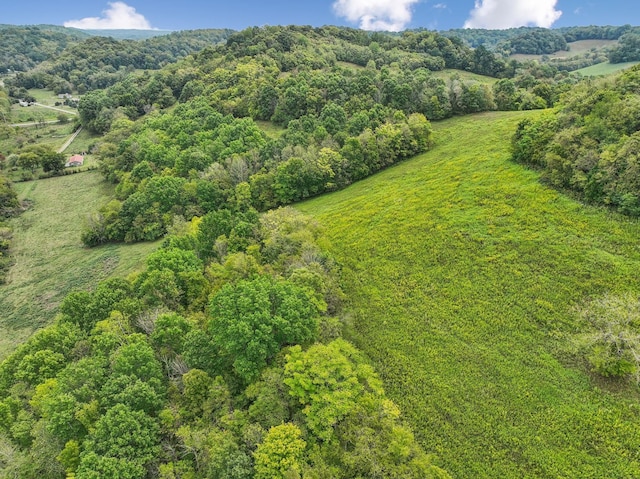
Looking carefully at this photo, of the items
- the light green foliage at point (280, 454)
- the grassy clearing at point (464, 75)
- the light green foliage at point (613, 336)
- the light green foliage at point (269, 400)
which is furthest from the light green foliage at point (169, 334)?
the grassy clearing at point (464, 75)

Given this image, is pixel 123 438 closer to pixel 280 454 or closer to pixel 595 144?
pixel 280 454

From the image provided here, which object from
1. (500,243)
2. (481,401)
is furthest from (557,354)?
(500,243)

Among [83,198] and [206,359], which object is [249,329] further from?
[83,198]

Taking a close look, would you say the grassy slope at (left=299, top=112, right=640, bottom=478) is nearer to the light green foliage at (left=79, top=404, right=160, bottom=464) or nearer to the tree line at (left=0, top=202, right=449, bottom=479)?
the tree line at (left=0, top=202, right=449, bottom=479)

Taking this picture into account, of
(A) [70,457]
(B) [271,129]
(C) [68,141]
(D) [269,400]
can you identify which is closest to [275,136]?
(B) [271,129]

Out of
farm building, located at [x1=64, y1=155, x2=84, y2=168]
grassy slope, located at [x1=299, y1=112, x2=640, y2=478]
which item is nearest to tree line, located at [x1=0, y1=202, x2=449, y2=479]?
grassy slope, located at [x1=299, y1=112, x2=640, y2=478]

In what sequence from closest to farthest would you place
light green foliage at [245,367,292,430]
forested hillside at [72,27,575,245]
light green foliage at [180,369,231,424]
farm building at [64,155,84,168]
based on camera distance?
light green foliage at [245,367,292,430], light green foliage at [180,369,231,424], forested hillside at [72,27,575,245], farm building at [64,155,84,168]

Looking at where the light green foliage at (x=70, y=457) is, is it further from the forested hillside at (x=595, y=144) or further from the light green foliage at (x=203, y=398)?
the forested hillside at (x=595, y=144)
